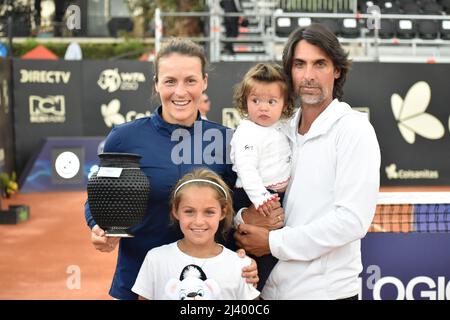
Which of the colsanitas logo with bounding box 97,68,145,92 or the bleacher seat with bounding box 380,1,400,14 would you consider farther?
the bleacher seat with bounding box 380,1,400,14

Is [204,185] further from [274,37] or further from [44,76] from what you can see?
[274,37]

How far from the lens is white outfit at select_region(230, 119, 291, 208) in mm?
3172

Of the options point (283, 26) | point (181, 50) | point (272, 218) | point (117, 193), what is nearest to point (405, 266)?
point (272, 218)

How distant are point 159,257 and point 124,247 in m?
0.31

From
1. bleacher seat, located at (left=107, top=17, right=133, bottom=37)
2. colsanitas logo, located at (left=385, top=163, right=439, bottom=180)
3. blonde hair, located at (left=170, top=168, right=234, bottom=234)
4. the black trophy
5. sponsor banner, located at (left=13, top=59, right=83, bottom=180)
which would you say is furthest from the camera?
bleacher seat, located at (left=107, top=17, right=133, bottom=37)

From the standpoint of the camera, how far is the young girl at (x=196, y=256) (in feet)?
9.36

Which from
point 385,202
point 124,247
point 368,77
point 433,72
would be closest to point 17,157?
point 368,77

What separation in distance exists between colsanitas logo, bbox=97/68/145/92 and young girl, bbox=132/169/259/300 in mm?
10545

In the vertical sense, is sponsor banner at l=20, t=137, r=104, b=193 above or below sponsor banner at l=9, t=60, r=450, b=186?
below

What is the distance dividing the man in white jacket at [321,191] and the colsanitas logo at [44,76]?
10.7m

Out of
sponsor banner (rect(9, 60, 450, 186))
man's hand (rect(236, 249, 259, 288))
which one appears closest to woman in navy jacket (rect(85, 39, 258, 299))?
man's hand (rect(236, 249, 259, 288))

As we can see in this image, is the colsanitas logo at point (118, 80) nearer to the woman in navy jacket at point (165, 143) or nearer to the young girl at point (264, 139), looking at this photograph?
the young girl at point (264, 139)

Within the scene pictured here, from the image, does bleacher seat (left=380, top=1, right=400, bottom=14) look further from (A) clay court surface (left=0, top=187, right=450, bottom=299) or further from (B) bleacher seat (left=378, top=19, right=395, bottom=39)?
(A) clay court surface (left=0, top=187, right=450, bottom=299)
